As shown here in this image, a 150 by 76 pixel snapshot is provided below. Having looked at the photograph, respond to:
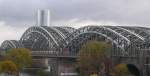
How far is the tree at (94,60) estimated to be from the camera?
79.7 meters

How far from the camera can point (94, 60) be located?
80.0 metres

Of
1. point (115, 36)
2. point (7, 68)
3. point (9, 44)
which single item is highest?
point (115, 36)

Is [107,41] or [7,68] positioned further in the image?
[107,41]

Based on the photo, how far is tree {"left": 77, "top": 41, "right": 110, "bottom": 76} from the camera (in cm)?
7969

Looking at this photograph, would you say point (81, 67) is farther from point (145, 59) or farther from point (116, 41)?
point (116, 41)

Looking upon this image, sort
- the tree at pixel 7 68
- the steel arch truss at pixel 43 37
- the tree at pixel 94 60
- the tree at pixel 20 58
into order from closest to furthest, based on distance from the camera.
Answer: the tree at pixel 94 60 < the tree at pixel 7 68 < the tree at pixel 20 58 < the steel arch truss at pixel 43 37

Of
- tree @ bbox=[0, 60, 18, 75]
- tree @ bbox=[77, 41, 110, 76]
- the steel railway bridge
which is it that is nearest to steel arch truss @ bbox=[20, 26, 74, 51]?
the steel railway bridge

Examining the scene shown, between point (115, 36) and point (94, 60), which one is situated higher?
point (115, 36)

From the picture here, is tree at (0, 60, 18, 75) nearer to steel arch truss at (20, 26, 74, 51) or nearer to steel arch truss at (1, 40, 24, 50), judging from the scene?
steel arch truss at (20, 26, 74, 51)

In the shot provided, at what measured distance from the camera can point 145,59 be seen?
77000 millimetres

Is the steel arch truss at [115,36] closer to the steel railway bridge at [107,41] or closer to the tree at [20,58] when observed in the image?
the steel railway bridge at [107,41]

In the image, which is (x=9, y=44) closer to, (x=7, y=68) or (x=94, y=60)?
(x=7, y=68)

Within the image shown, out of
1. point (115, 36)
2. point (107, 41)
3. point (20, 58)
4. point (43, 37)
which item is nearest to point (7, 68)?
point (20, 58)

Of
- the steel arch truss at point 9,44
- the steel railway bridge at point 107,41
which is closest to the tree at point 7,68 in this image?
the steel railway bridge at point 107,41
